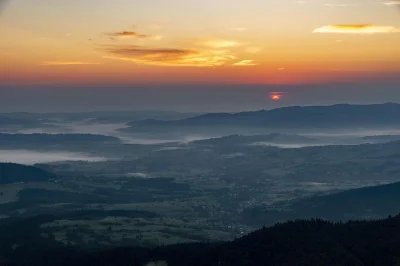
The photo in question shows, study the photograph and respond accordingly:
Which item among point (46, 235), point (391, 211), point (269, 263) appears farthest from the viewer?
point (391, 211)

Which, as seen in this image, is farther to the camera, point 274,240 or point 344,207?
point 344,207

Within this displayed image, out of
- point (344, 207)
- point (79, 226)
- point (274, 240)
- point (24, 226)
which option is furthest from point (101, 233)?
point (344, 207)

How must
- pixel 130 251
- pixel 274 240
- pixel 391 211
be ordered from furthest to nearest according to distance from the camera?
1. pixel 391 211
2. pixel 130 251
3. pixel 274 240

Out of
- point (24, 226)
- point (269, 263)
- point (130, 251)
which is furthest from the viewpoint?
point (24, 226)

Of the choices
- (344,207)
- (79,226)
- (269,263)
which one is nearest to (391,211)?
(344,207)

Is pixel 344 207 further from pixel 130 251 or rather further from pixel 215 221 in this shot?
pixel 130 251

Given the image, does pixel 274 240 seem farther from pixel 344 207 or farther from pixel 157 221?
pixel 344 207
